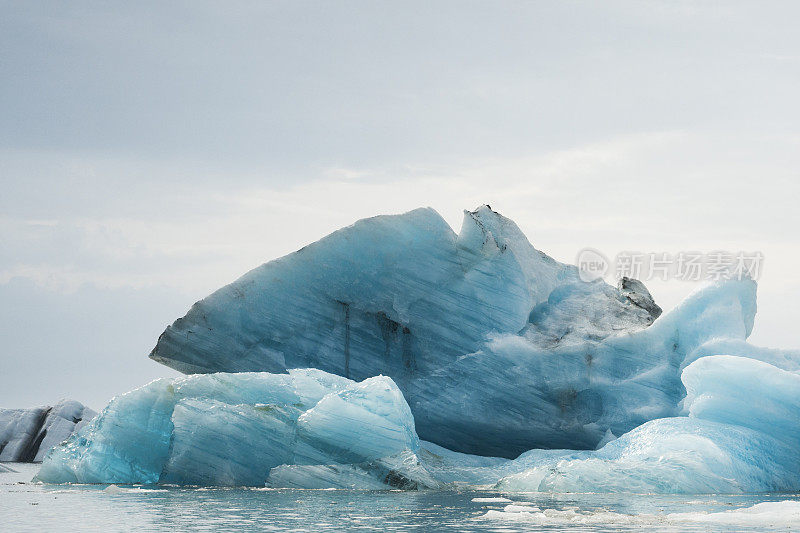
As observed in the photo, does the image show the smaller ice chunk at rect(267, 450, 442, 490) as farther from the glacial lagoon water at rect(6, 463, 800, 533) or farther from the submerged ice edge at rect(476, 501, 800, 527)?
the submerged ice edge at rect(476, 501, 800, 527)

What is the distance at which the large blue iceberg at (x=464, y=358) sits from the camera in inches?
542

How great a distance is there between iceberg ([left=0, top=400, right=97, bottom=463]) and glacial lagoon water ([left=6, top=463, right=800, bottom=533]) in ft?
65.9

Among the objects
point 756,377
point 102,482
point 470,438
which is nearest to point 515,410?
point 470,438

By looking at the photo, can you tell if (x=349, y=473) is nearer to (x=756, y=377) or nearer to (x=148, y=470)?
(x=148, y=470)

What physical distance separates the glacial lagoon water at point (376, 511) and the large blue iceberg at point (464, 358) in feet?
5.34

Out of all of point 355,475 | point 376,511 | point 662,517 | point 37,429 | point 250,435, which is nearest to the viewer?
point 662,517

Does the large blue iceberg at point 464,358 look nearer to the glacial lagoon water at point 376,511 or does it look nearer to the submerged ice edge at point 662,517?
the glacial lagoon water at point 376,511

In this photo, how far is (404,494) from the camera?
11953mm

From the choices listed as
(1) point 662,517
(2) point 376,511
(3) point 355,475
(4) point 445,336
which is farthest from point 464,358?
(1) point 662,517

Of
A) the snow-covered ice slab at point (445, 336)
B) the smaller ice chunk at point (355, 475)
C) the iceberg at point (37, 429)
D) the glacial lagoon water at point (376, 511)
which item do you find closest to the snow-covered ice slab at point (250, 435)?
the smaller ice chunk at point (355, 475)

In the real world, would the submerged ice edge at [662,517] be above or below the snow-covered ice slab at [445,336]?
below

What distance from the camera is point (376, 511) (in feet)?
31.1

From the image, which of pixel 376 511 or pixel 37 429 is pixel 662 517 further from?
pixel 37 429

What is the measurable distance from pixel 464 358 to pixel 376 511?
6490 millimetres
